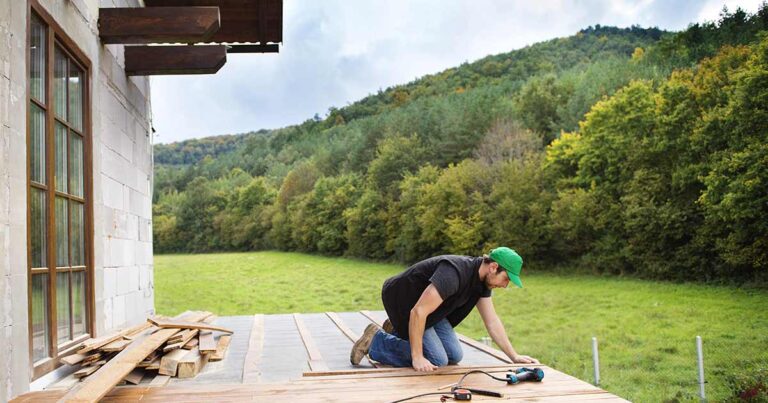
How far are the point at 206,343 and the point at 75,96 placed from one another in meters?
2.24

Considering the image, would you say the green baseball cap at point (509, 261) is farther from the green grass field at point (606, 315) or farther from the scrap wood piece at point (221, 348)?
the green grass field at point (606, 315)

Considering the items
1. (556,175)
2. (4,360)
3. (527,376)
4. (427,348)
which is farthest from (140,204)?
(556,175)

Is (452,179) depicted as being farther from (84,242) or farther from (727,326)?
(84,242)

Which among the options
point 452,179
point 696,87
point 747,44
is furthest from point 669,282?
point 452,179

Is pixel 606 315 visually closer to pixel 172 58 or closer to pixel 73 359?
pixel 172 58

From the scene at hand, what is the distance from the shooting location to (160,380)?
13.2 feet

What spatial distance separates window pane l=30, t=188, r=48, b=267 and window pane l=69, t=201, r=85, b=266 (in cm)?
57

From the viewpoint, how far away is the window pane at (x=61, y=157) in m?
4.28

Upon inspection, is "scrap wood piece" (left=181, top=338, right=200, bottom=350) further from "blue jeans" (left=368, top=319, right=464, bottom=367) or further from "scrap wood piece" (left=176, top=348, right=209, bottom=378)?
"blue jeans" (left=368, top=319, right=464, bottom=367)

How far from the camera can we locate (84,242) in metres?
4.95

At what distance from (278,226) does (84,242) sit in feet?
119

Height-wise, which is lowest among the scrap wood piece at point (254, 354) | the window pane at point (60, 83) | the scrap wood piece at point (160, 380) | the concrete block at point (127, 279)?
the scrap wood piece at point (254, 354)

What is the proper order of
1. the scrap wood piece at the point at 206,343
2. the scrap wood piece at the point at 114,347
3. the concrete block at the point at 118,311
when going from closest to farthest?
the scrap wood piece at the point at 114,347 → the scrap wood piece at the point at 206,343 → the concrete block at the point at 118,311

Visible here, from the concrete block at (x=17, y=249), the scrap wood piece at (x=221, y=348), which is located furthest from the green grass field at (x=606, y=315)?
the concrete block at (x=17, y=249)
